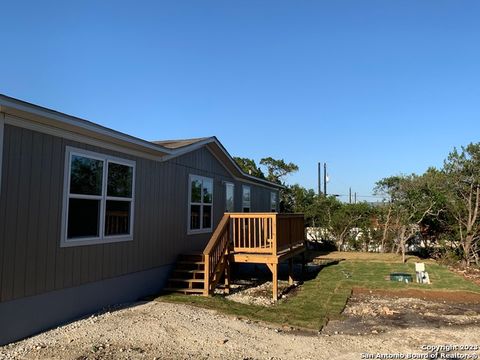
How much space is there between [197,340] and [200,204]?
5.69 meters

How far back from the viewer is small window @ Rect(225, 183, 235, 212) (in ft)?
42.5

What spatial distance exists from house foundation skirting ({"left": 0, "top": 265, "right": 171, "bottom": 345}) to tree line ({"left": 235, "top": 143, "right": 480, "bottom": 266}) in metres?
10.8

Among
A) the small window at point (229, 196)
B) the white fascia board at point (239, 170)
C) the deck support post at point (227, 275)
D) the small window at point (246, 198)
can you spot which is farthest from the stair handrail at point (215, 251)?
the small window at point (246, 198)

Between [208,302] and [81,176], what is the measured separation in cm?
321

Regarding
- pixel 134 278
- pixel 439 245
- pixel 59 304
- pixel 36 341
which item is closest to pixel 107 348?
pixel 36 341

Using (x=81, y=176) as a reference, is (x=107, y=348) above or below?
below

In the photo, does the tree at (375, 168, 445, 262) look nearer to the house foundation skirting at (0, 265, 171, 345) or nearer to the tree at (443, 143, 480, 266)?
the tree at (443, 143, 480, 266)

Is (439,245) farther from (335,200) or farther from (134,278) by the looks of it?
(134,278)

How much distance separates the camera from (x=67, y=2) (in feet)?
32.3

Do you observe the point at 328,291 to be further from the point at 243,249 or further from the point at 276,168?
the point at 276,168

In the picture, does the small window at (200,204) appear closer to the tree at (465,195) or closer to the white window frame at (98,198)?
the white window frame at (98,198)

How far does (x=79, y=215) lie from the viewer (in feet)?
22.2

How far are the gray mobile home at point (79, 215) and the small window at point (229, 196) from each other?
2569mm

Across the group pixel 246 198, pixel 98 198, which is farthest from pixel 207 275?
pixel 246 198
